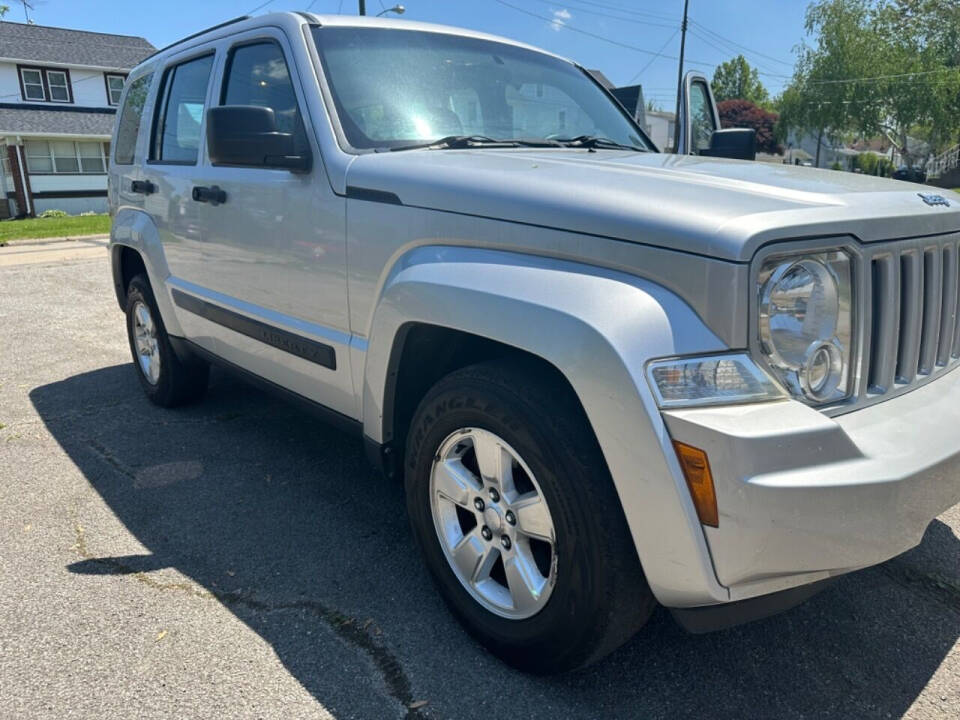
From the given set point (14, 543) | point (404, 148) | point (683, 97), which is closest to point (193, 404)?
point (14, 543)

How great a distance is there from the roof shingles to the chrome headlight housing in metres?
38.5

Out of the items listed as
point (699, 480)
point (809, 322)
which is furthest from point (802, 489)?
point (809, 322)

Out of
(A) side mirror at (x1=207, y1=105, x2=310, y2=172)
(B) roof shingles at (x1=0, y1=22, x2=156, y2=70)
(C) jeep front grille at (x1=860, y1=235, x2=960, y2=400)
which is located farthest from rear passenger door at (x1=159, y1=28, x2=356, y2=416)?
(B) roof shingles at (x1=0, y1=22, x2=156, y2=70)

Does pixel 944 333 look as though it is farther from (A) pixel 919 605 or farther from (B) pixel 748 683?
(B) pixel 748 683

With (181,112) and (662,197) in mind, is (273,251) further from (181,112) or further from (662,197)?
(662,197)

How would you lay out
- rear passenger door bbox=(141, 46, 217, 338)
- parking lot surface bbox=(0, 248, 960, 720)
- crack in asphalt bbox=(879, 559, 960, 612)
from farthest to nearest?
rear passenger door bbox=(141, 46, 217, 338)
crack in asphalt bbox=(879, 559, 960, 612)
parking lot surface bbox=(0, 248, 960, 720)

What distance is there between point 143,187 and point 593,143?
8.41 feet

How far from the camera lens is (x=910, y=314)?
2.10m

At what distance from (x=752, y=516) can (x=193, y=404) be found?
13.1ft

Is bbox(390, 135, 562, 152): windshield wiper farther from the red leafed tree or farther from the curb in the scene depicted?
the red leafed tree

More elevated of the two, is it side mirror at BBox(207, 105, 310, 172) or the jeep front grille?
side mirror at BBox(207, 105, 310, 172)

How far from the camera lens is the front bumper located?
1692mm

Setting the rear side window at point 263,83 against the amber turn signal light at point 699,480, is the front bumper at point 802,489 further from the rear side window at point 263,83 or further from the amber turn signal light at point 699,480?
the rear side window at point 263,83

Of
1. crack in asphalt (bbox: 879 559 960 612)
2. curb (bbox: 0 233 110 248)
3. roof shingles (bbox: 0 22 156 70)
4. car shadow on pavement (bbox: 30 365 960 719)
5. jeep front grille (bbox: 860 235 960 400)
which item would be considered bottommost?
crack in asphalt (bbox: 879 559 960 612)
